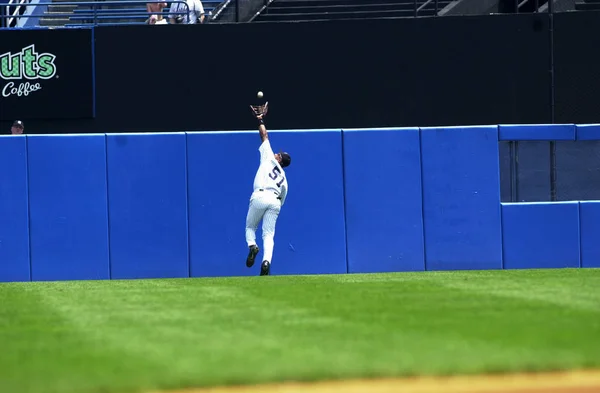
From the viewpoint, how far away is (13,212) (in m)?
15.6

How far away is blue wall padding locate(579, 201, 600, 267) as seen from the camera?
16.5 metres

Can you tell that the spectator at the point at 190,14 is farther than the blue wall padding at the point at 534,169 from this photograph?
Yes

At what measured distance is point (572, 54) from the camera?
1922 cm

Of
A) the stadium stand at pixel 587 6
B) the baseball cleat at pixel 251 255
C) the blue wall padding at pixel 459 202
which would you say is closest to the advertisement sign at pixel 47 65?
the baseball cleat at pixel 251 255

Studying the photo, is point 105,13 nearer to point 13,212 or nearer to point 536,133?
point 13,212

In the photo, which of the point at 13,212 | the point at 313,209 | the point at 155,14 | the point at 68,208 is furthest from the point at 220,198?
the point at 155,14

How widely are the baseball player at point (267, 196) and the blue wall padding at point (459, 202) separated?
2233 mm

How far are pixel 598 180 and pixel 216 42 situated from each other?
6654 millimetres

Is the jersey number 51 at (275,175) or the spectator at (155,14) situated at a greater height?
the spectator at (155,14)

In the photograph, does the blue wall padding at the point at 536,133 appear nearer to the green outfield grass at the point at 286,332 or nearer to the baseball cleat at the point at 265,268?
the green outfield grass at the point at 286,332

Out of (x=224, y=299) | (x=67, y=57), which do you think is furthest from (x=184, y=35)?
(x=224, y=299)

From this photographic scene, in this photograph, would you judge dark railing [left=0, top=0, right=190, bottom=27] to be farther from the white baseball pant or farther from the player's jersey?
the white baseball pant

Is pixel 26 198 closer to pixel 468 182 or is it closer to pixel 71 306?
pixel 71 306

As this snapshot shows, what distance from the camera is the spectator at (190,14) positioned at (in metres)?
19.4
